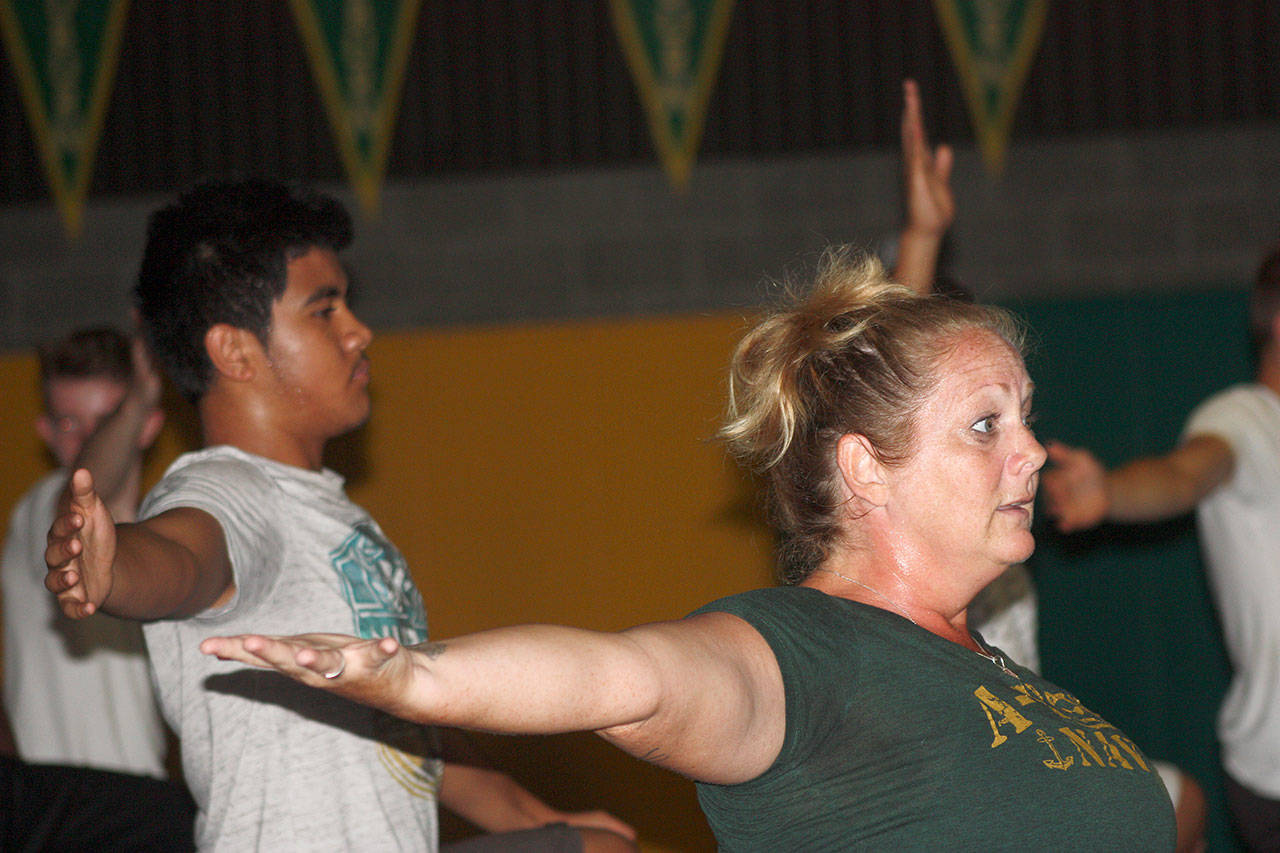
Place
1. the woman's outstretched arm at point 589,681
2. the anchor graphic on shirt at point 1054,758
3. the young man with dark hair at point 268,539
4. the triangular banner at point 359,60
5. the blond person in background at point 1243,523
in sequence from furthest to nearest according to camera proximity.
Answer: the triangular banner at point 359,60, the blond person in background at point 1243,523, the young man with dark hair at point 268,539, the anchor graphic on shirt at point 1054,758, the woman's outstretched arm at point 589,681

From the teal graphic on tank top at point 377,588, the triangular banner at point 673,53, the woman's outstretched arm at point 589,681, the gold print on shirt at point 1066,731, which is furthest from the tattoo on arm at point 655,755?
the triangular banner at point 673,53

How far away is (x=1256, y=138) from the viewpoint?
380 centimetres

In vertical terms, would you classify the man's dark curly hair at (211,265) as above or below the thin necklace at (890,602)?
above

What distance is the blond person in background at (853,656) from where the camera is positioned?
0.92m

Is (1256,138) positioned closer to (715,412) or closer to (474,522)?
(715,412)

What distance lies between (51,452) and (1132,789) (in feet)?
8.13

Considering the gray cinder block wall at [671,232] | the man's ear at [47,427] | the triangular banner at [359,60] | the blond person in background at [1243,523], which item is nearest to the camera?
the blond person in background at [1243,523]

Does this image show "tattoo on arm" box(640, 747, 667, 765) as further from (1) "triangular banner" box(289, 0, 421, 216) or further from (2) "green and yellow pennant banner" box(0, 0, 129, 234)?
(2) "green and yellow pennant banner" box(0, 0, 129, 234)

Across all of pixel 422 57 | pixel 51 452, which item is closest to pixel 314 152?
pixel 422 57

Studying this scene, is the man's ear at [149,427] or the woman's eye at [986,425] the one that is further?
the man's ear at [149,427]

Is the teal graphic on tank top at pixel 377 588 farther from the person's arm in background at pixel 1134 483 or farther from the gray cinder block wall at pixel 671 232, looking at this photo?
the gray cinder block wall at pixel 671 232

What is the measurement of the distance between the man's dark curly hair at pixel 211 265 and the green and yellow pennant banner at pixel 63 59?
2254 millimetres

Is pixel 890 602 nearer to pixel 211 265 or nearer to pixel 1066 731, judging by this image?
pixel 1066 731

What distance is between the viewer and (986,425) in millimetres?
1271
